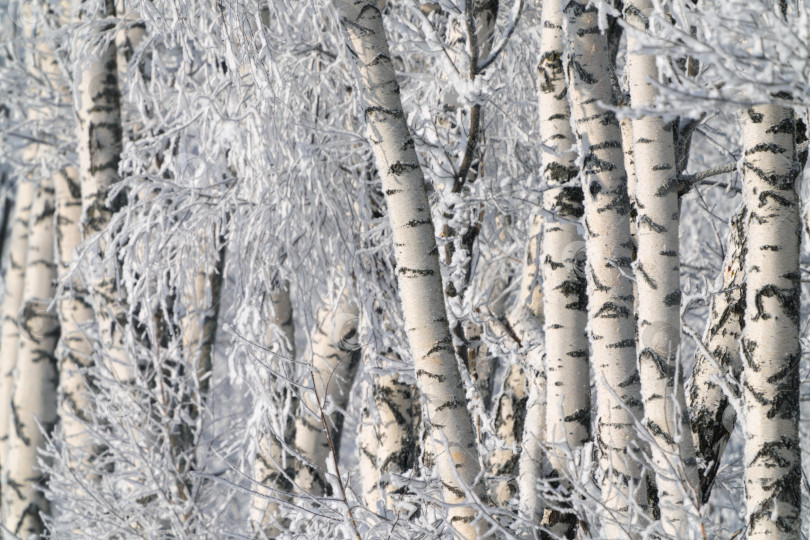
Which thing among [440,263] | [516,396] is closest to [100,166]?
[440,263]

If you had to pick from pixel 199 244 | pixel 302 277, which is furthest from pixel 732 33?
pixel 199 244

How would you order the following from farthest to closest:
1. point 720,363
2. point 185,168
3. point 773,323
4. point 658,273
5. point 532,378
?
point 185,168
point 532,378
point 720,363
point 658,273
point 773,323

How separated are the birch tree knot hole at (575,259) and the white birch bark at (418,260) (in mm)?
646

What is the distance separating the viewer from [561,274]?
2.74 metres

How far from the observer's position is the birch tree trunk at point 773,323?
205 centimetres

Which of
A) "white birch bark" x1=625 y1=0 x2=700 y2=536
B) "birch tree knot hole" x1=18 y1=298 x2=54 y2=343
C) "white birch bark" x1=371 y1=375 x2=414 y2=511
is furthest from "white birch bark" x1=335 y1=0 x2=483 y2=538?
"birch tree knot hole" x1=18 y1=298 x2=54 y2=343

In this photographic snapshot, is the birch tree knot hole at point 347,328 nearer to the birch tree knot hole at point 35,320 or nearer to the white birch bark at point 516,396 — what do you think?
the white birch bark at point 516,396

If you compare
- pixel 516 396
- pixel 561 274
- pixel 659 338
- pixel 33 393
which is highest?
pixel 561 274

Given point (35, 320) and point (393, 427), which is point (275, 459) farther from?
point (35, 320)

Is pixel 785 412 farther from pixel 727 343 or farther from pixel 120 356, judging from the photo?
pixel 120 356

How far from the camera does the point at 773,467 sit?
6.81ft

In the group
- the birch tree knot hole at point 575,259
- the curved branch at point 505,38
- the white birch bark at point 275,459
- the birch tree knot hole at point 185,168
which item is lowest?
the white birch bark at point 275,459

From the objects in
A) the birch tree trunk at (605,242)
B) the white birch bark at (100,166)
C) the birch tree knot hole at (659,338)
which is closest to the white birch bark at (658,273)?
the birch tree knot hole at (659,338)

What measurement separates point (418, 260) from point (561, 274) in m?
0.69
